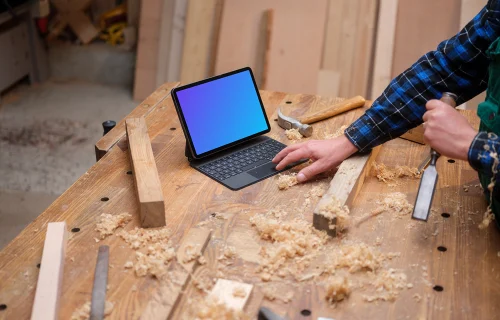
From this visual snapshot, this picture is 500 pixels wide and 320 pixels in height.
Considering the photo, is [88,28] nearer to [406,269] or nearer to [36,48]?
[36,48]

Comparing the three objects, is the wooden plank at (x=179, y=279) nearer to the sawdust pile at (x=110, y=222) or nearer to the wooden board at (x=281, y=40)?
the sawdust pile at (x=110, y=222)

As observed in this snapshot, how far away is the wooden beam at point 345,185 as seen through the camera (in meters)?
1.32

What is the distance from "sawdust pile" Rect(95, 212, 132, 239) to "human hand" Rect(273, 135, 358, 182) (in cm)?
44

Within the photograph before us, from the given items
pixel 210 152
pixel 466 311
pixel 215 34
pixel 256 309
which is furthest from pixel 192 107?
pixel 215 34

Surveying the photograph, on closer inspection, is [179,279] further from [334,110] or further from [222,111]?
[334,110]

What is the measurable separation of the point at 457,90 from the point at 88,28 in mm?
3350

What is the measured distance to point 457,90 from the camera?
155 centimetres

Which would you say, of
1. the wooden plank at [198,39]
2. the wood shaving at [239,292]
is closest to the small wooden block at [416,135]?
the wood shaving at [239,292]

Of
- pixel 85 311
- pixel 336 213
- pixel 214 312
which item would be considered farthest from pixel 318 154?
pixel 85 311

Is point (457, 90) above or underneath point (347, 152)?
above

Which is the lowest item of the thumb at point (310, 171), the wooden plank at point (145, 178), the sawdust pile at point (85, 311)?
the sawdust pile at point (85, 311)

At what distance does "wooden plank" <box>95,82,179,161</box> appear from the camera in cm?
175

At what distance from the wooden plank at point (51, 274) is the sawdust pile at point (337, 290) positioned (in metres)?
0.50

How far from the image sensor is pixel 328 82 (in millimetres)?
3488
